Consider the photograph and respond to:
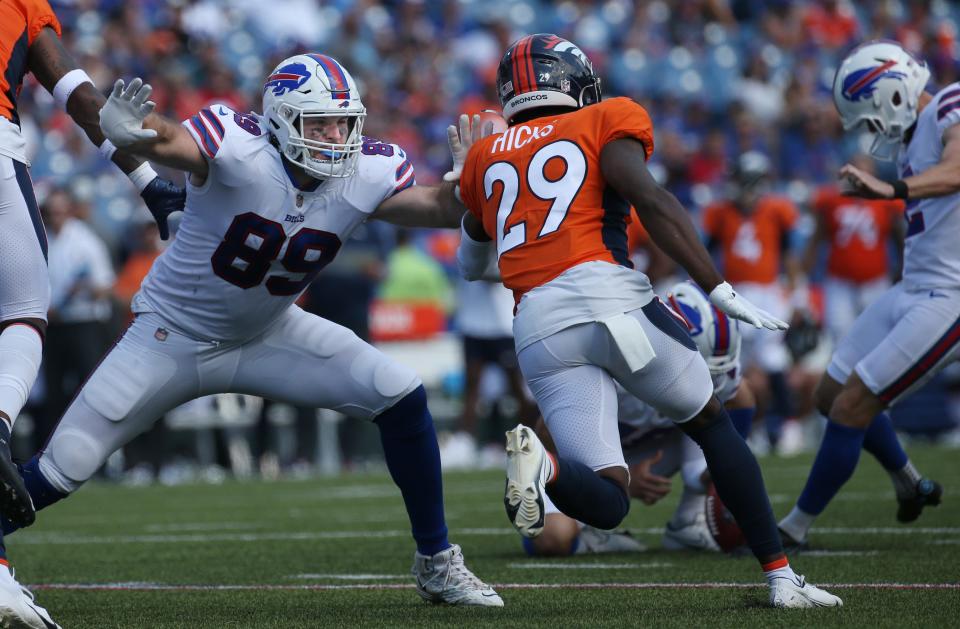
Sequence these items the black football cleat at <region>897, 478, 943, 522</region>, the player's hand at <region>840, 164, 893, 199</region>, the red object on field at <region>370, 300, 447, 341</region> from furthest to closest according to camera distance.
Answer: the red object on field at <region>370, 300, 447, 341</region> < the black football cleat at <region>897, 478, 943, 522</region> < the player's hand at <region>840, 164, 893, 199</region>

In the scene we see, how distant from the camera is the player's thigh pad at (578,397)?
12.9ft

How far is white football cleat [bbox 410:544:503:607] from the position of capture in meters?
4.34

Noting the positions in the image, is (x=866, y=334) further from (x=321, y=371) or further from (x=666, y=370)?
(x=321, y=371)

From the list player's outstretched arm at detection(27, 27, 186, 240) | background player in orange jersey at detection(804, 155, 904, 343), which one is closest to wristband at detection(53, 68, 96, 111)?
player's outstretched arm at detection(27, 27, 186, 240)

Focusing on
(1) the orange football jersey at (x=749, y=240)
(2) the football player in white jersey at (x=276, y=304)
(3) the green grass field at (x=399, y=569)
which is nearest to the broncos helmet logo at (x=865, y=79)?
(3) the green grass field at (x=399, y=569)

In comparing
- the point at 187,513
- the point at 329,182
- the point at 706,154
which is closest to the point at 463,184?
the point at 329,182

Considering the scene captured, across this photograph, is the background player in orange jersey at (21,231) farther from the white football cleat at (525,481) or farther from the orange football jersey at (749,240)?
the orange football jersey at (749,240)

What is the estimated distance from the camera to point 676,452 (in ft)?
19.9

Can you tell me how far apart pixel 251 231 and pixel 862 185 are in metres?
2.08

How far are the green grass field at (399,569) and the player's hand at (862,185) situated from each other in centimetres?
127

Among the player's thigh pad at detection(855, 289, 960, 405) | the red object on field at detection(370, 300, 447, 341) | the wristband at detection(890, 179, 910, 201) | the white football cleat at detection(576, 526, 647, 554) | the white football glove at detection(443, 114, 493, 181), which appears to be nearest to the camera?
the white football glove at detection(443, 114, 493, 181)

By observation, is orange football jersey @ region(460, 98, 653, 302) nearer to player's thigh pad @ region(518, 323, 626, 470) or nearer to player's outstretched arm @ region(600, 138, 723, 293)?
player's outstretched arm @ region(600, 138, 723, 293)

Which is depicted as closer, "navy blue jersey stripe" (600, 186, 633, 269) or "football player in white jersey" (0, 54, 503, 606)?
"navy blue jersey stripe" (600, 186, 633, 269)

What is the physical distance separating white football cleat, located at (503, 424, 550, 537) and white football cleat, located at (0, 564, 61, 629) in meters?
1.20
